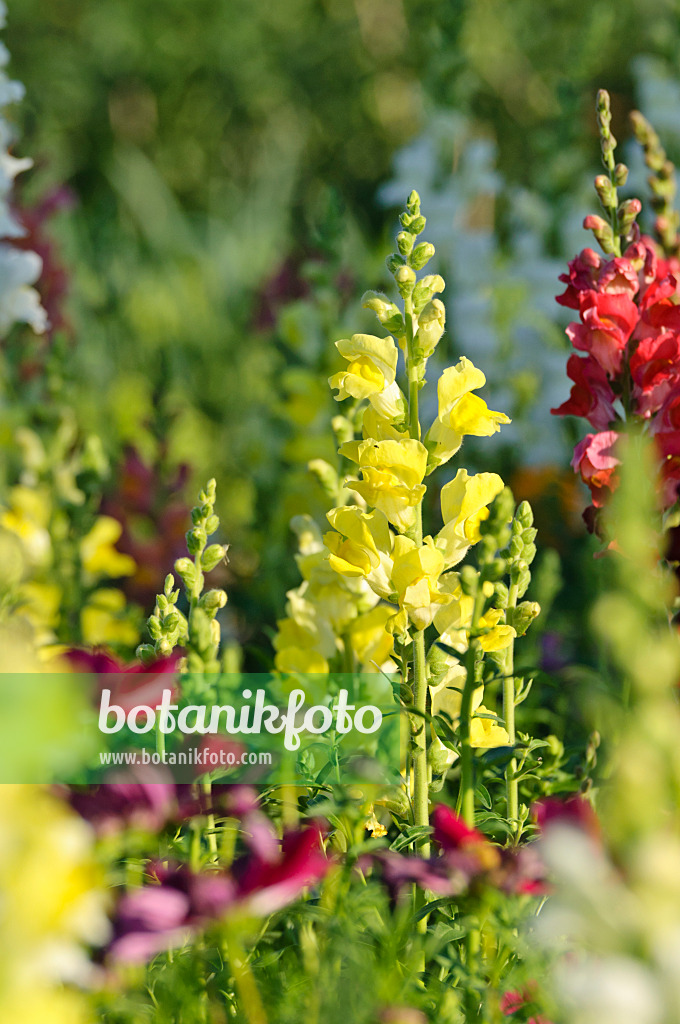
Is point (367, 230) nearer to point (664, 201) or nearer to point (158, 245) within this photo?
point (158, 245)

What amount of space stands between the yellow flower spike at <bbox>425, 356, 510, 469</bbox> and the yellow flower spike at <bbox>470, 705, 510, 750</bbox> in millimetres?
263

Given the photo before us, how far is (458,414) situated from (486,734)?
0.32 metres

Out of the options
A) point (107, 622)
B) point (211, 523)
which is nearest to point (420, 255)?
point (211, 523)

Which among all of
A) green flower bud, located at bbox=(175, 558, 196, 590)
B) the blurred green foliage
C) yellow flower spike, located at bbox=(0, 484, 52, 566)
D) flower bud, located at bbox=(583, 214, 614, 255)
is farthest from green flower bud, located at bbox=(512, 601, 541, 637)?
yellow flower spike, located at bbox=(0, 484, 52, 566)

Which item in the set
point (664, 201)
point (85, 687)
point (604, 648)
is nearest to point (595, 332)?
point (604, 648)

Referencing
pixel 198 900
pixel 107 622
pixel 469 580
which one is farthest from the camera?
pixel 107 622

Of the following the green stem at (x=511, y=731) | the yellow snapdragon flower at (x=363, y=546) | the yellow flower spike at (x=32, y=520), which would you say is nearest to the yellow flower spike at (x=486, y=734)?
the green stem at (x=511, y=731)

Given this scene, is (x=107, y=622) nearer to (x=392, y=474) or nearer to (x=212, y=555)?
(x=212, y=555)

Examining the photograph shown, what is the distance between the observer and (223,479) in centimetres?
298

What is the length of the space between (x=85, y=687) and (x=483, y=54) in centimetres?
534

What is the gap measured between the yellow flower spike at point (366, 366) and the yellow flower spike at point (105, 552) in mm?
937

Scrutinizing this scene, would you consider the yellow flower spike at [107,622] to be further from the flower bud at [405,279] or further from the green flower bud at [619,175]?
the green flower bud at [619,175]

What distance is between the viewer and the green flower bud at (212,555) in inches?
41.1

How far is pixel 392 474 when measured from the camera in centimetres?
97
